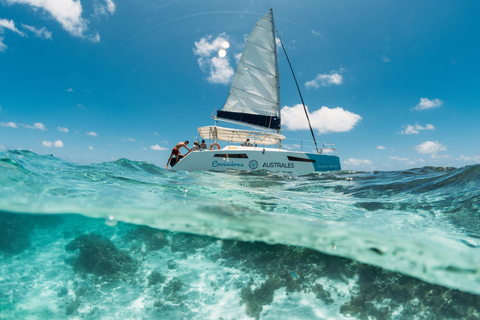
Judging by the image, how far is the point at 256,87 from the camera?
16.5 metres

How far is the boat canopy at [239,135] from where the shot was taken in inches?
567

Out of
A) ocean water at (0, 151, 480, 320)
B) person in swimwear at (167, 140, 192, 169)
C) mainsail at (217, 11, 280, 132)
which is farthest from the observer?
mainsail at (217, 11, 280, 132)

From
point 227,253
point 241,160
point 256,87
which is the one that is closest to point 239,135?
point 241,160

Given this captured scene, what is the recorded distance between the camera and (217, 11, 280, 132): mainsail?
16250mm

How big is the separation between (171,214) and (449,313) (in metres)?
4.41

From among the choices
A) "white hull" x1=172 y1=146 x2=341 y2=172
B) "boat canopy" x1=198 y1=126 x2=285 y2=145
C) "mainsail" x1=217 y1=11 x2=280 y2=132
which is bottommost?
"white hull" x1=172 y1=146 x2=341 y2=172

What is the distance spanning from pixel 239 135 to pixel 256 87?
4265mm

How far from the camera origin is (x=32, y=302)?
3.44 metres

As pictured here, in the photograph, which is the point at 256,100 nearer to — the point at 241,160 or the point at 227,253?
the point at 241,160

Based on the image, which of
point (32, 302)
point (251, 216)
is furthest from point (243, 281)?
point (32, 302)

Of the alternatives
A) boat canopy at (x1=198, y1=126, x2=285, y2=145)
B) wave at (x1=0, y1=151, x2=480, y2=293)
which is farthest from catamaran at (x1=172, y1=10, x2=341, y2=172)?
wave at (x1=0, y1=151, x2=480, y2=293)

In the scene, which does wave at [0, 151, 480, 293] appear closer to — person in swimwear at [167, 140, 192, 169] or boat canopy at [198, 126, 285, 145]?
person in swimwear at [167, 140, 192, 169]

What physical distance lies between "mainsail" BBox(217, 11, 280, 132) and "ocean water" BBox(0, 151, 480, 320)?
11.7 meters

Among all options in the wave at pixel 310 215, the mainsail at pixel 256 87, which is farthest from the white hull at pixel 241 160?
the wave at pixel 310 215
